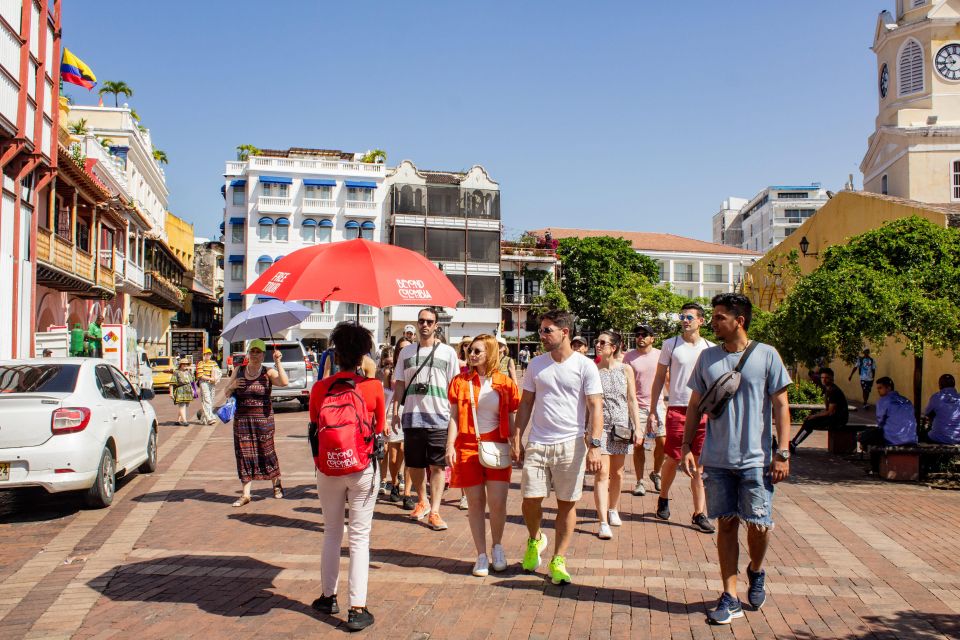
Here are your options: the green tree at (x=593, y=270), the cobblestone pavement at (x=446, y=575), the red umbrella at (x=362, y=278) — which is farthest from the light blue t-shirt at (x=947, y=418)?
the green tree at (x=593, y=270)

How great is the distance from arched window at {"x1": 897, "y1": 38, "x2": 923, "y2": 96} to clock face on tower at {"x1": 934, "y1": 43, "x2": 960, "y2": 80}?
0.60m

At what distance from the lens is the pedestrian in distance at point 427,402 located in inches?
284

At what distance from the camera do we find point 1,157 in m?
16.3

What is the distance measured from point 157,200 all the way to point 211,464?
4357 centimetres

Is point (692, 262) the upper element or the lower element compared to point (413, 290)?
upper

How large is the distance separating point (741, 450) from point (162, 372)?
95.1ft

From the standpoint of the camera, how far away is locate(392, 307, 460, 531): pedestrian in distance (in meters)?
7.22

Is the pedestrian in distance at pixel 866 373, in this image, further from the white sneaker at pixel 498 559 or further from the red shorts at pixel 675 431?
the white sneaker at pixel 498 559

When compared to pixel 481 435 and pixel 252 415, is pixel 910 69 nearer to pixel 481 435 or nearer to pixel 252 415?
pixel 252 415

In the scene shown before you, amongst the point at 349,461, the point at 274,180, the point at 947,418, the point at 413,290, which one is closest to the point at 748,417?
the point at 349,461

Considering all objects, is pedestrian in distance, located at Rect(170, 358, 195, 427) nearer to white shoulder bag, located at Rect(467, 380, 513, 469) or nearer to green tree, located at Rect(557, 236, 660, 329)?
white shoulder bag, located at Rect(467, 380, 513, 469)

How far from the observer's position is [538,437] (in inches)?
214

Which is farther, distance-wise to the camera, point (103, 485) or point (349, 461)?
point (103, 485)

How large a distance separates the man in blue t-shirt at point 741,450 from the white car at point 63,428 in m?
5.79
